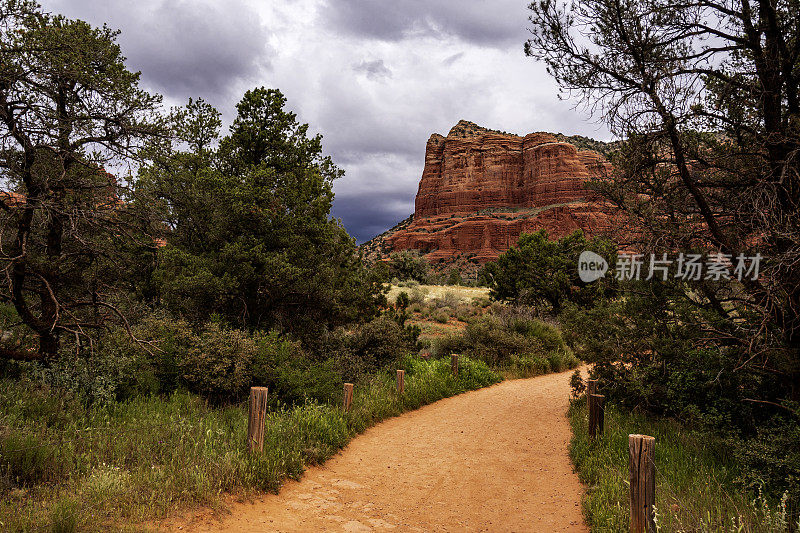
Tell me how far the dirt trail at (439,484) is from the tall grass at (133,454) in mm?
420

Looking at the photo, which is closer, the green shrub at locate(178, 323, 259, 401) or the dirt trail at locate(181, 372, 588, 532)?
the dirt trail at locate(181, 372, 588, 532)

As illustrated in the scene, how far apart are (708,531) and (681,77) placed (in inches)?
243

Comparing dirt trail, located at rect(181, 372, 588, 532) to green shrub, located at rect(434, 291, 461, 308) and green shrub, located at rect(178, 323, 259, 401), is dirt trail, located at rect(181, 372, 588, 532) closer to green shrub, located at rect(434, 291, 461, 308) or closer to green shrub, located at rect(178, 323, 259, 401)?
green shrub, located at rect(178, 323, 259, 401)

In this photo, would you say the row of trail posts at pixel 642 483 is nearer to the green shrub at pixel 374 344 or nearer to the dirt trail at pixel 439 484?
the dirt trail at pixel 439 484

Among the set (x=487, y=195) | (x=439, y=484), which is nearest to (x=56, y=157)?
(x=439, y=484)

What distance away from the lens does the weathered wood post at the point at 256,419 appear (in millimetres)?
6246

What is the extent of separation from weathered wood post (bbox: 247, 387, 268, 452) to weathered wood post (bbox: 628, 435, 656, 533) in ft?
16.3

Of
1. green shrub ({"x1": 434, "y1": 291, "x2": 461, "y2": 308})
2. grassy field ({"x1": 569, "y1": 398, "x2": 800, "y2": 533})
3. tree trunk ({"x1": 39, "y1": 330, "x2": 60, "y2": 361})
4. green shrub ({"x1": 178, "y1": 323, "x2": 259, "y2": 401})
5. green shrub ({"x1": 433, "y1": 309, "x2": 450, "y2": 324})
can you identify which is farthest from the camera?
green shrub ({"x1": 434, "y1": 291, "x2": 461, "y2": 308})

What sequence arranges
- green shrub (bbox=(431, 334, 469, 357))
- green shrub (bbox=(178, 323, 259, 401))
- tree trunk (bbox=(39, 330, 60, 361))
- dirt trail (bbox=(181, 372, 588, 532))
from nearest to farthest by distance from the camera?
1. dirt trail (bbox=(181, 372, 588, 532))
2. tree trunk (bbox=(39, 330, 60, 361))
3. green shrub (bbox=(178, 323, 259, 401))
4. green shrub (bbox=(431, 334, 469, 357))

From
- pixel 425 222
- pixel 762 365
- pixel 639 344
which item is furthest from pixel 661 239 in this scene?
pixel 425 222

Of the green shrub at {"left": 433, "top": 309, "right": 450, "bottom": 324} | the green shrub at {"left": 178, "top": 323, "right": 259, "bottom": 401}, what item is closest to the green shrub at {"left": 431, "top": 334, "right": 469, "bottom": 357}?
the green shrub at {"left": 433, "top": 309, "right": 450, "bottom": 324}

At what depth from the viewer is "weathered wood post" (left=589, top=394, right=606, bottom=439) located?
7441mm

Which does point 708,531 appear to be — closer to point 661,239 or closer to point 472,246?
point 661,239

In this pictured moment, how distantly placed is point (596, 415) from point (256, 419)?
19.6ft
